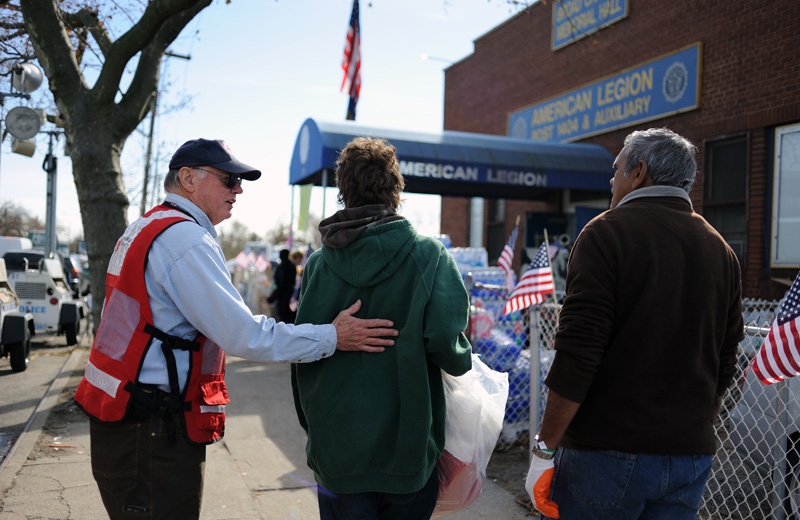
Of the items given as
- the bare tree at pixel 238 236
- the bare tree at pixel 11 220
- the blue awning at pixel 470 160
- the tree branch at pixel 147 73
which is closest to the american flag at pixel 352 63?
the blue awning at pixel 470 160

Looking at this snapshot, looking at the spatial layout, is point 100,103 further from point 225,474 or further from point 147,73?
point 225,474

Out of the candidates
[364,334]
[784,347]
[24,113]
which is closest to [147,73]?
[24,113]

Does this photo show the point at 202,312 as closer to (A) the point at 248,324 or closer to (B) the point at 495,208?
(A) the point at 248,324

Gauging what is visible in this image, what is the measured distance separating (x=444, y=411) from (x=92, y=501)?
3.25m

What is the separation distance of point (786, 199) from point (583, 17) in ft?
19.9

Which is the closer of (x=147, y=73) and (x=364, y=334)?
(x=364, y=334)

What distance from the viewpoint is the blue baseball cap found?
→ 2.47m

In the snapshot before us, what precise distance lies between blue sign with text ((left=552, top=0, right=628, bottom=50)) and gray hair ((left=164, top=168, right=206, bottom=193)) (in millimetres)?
10932

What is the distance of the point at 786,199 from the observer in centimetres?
907

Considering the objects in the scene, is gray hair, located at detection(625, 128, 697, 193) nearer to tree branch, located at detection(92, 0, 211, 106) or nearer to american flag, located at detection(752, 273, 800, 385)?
american flag, located at detection(752, 273, 800, 385)

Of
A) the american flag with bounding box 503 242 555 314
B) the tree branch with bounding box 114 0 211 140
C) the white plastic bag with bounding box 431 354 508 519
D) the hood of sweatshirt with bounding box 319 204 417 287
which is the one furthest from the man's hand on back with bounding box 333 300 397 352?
the tree branch with bounding box 114 0 211 140

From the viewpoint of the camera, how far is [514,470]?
17.6ft

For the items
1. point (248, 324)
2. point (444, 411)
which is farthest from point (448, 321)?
point (248, 324)

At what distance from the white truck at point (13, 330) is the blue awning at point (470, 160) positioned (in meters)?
4.73
